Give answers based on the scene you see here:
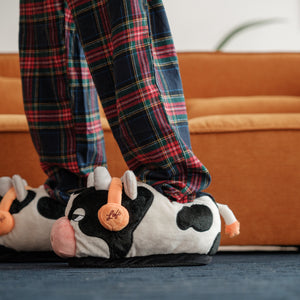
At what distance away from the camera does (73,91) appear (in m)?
0.83

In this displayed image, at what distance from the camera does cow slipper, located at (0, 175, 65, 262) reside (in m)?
0.80

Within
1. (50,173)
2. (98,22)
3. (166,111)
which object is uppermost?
(98,22)

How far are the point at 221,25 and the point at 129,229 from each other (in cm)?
223

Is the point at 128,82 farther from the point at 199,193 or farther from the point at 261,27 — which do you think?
the point at 261,27

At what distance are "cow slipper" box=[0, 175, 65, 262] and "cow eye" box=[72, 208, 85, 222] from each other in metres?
0.14

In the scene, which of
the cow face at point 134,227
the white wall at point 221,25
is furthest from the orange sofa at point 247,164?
the white wall at point 221,25

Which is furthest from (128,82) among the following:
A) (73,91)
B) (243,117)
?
(243,117)

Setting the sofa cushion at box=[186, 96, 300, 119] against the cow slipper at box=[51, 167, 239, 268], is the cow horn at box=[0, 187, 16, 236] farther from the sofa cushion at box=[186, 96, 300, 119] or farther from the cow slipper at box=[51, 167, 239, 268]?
the sofa cushion at box=[186, 96, 300, 119]

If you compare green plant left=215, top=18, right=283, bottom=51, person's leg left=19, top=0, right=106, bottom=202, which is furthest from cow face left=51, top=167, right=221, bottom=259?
green plant left=215, top=18, right=283, bottom=51

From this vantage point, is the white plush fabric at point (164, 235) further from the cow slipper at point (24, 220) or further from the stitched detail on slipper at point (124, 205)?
the cow slipper at point (24, 220)

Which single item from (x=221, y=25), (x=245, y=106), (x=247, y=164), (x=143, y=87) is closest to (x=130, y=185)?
(x=143, y=87)

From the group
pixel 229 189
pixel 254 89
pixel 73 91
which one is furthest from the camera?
pixel 254 89

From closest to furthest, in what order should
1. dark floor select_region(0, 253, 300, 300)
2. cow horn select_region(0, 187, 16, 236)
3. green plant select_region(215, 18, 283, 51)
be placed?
1. dark floor select_region(0, 253, 300, 300)
2. cow horn select_region(0, 187, 16, 236)
3. green plant select_region(215, 18, 283, 51)

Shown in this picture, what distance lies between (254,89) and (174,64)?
37.2 inches
